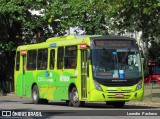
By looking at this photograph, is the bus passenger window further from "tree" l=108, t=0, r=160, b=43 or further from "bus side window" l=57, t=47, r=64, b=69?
"tree" l=108, t=0, r=160, b=43

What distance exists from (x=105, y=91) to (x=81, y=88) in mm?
1247

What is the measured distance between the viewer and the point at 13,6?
41219 millimetres

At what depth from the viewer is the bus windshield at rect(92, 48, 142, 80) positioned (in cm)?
2311

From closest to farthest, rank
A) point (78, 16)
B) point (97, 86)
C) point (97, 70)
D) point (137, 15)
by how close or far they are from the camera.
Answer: point (97, 86), point (97, 70), point (137, 15), point (78, 16)

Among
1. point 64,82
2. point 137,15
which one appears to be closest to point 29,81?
point 64,82

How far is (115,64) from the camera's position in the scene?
2330cm

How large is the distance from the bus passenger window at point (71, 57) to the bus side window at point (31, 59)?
3750 mm

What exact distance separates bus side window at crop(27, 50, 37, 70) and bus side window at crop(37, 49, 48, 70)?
1.79ft

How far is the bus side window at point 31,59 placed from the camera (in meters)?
28.6

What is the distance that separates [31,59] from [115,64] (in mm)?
6971

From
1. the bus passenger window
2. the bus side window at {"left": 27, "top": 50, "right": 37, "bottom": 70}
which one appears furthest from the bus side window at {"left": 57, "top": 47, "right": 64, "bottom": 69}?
the bus side window at {"left": 27, "top": 50, "right": 37, "bottom": 70}

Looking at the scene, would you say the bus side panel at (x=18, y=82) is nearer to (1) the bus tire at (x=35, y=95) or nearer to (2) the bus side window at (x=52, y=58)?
(1) the bus tire at (x=35, y=95)

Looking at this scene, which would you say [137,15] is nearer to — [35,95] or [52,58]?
[52,58]

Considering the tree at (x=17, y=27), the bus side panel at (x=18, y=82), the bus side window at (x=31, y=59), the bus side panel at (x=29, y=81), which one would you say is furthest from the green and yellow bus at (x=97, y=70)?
the tree at (x=17, y=27)
